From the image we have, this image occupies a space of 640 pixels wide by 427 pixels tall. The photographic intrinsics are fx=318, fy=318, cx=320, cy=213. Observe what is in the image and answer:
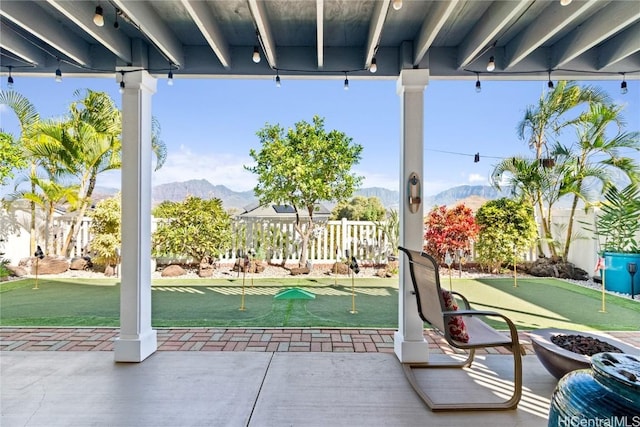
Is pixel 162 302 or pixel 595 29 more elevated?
pixel 595 29

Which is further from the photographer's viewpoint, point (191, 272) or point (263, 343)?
point (191, 272)

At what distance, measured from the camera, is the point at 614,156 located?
233 inches

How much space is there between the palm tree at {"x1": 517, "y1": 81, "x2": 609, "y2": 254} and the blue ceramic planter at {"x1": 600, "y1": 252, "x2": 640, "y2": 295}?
1.27 meters

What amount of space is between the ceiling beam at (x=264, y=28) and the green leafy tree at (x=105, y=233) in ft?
17.0

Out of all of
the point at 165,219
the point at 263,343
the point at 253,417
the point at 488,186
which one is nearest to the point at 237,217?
the point at 165,219

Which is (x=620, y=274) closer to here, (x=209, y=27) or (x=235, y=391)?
(x=235, y=391)

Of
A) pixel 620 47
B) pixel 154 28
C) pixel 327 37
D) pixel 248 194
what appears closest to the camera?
pixel 154 28

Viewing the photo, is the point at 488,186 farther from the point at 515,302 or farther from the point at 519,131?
the point at 515,302

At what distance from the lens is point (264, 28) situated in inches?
92.0

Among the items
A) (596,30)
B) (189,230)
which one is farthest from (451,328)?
(189,230)

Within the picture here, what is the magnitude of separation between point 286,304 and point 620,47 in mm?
4394

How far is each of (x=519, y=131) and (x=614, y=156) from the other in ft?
5.71

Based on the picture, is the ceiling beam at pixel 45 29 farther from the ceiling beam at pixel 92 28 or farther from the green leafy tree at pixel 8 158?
the green leafy tree at pixel 8 158

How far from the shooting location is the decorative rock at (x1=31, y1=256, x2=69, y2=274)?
6121 millimetres
